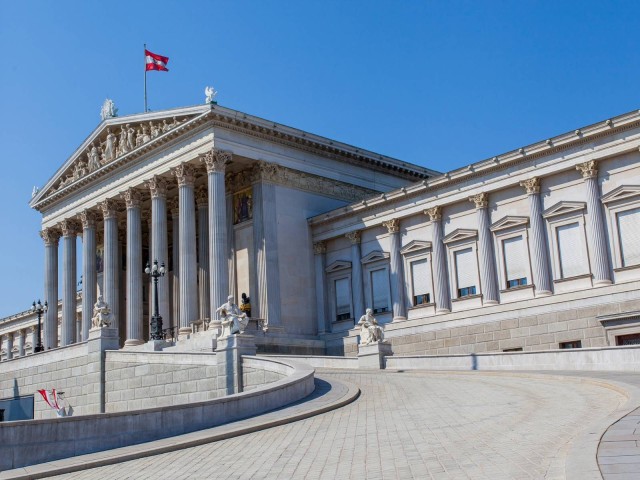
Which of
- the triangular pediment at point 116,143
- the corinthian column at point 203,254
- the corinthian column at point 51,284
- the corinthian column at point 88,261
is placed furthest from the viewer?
the corinthian column at point 51,284

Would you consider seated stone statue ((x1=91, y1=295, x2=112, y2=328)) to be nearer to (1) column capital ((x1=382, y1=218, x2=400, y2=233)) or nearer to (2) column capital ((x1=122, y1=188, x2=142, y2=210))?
(1) column capital ((x1=382, y1=218, x2=400, y2=233))

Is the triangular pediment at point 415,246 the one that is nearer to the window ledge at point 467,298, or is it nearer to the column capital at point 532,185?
the window ledge at point 467,298

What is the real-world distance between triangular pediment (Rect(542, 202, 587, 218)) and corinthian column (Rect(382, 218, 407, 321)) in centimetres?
985

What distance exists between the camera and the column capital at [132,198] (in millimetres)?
55250

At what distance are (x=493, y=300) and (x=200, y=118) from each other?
19.4 metres

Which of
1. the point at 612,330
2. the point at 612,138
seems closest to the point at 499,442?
the point at 612,330

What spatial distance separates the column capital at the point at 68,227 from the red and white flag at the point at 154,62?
13659mm

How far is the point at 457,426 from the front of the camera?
51.9 ft

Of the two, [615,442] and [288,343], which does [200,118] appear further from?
[615,442]

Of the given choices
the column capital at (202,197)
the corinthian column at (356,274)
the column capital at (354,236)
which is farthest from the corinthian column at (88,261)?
the column capital at (354,236)

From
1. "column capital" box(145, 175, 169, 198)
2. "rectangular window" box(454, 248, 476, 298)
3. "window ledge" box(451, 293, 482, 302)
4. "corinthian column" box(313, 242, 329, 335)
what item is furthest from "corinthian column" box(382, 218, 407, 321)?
"column capital" box(145, 175, 169, 198)

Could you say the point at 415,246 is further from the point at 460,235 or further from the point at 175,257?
the point at 175,257

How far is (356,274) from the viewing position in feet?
167

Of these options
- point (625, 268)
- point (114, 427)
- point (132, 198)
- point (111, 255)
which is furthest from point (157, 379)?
point (111, 255)
